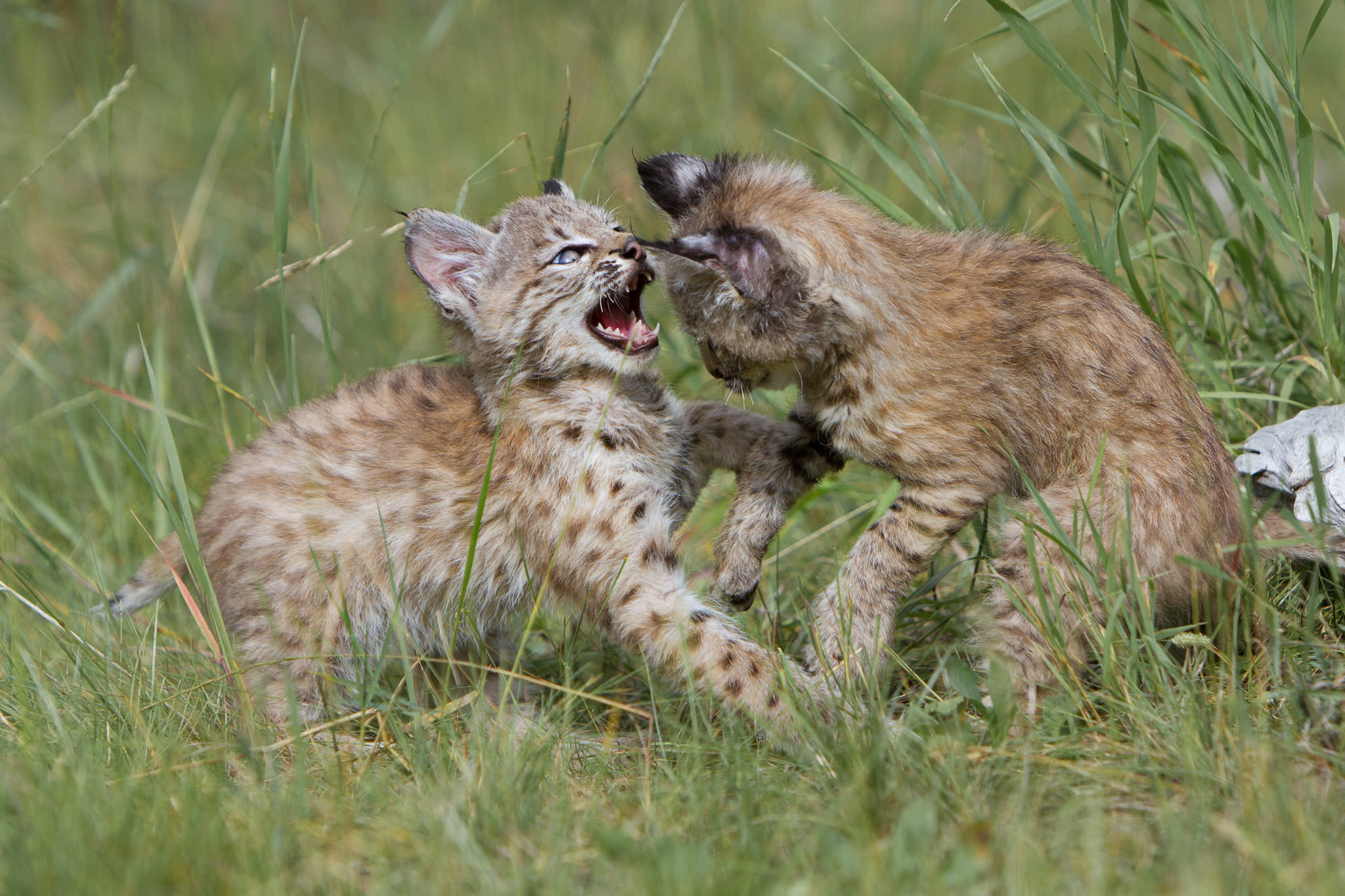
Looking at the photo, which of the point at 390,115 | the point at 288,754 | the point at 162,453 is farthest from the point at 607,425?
the point at 390,115

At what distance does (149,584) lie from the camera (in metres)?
4.30

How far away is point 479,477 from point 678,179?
1304 millimetres

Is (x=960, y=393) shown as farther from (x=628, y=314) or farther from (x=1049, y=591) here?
(x=628, y=314)

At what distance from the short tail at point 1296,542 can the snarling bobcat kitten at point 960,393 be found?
2 cm

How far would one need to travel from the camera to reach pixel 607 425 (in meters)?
4.09

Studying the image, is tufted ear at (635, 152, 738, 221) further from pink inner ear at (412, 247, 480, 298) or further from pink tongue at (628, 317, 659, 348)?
pink inner ear at (412, 247, 480, 298)

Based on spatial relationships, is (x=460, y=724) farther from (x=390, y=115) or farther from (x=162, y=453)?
(x=390, y=115)

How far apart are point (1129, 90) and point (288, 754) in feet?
12.0

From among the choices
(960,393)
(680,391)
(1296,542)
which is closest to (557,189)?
(680,391)

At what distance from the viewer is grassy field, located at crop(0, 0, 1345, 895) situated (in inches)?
102

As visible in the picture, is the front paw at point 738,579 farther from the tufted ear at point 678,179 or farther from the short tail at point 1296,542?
the short tail at point 1296,542

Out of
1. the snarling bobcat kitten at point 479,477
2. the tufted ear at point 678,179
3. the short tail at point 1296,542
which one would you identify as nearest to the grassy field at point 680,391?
the short tail at point 1296,542

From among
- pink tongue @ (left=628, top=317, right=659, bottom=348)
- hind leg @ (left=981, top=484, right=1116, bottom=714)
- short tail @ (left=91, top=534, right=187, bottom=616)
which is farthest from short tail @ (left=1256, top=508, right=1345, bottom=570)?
short tail @ (left=91, top=534, right=187, bottom=616)

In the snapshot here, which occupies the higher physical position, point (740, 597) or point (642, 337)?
point (642, 337)
